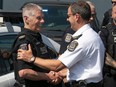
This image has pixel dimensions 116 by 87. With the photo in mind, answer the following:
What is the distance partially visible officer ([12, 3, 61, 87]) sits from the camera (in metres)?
4.64

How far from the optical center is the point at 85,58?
15.2ft

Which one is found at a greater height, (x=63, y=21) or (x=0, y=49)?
(x=0, y=49)

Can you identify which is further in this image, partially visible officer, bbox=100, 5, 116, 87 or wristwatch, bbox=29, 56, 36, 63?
partially visible officer, bbox=100, 5, 116, 87

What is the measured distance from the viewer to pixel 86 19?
4.65 meters

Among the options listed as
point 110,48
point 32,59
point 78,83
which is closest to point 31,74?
point 32,59

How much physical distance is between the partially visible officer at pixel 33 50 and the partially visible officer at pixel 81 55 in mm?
82

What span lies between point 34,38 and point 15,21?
1.57 meters

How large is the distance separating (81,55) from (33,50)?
0.47 meters

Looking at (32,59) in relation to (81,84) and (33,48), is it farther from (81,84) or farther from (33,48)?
(81,84)

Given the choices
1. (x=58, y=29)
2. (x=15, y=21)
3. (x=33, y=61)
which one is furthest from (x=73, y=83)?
(x=58, y=29)

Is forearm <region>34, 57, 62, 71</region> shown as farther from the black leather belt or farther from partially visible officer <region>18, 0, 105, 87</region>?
the black leather belt

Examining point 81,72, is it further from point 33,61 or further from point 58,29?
point 58,29

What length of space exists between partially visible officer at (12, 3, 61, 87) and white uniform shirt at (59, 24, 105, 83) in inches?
9.5

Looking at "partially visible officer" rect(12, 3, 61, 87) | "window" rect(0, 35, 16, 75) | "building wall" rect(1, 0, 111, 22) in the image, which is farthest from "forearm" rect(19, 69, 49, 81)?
"building wall" rect(1, 0, 111, 22)
